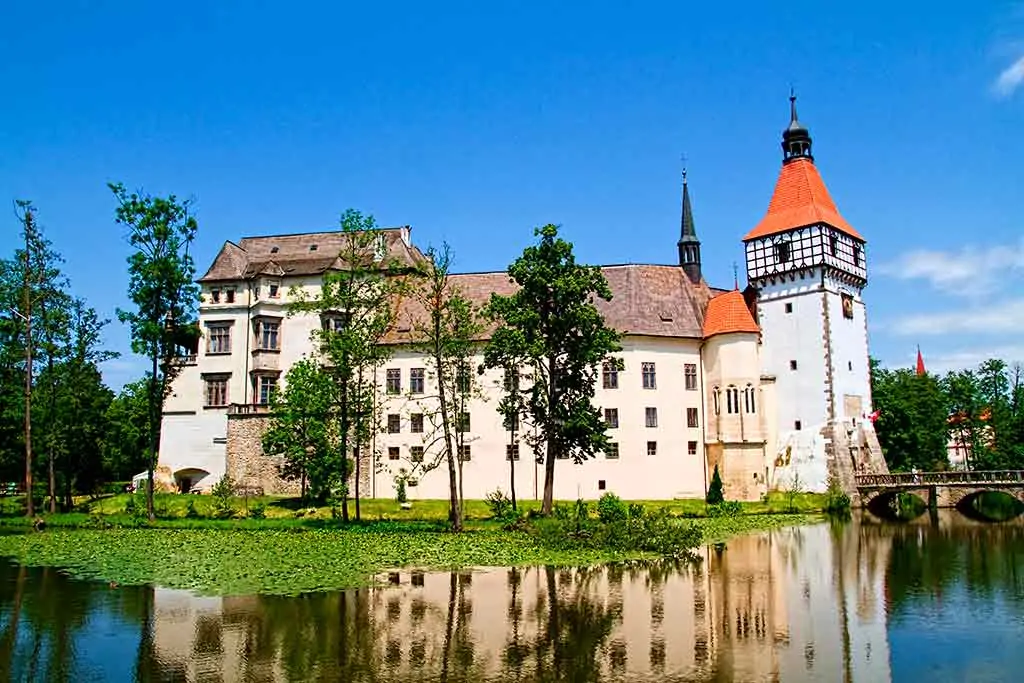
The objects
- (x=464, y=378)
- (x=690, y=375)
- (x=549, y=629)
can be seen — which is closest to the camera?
(x=549, y=629)

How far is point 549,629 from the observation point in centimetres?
1655

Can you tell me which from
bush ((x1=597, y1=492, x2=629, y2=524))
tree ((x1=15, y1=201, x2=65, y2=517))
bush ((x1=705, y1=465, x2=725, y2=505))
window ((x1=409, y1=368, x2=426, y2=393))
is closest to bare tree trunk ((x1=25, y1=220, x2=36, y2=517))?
tree ((x1=15, y1=201, x2=65, y2=517))

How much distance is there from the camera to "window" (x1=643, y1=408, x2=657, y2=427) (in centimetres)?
5187

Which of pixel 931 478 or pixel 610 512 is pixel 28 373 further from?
pixel 931 478

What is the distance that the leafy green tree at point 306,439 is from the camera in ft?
148

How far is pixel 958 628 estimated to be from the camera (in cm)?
1698

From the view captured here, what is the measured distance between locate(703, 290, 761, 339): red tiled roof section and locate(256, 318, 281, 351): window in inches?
1127

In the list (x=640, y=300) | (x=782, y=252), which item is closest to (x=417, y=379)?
(x=640, y=300)

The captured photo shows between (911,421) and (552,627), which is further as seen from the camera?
(911,421)

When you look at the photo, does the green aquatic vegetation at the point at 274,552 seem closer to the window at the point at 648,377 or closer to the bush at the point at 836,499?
the bush at the point at 836,499

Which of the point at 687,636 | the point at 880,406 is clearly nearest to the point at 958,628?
the point at 687,636

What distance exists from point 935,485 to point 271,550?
3979 centimetres

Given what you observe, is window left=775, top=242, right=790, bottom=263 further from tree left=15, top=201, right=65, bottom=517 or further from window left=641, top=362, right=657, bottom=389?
tree left=15, top=201, right=65, bottom=517

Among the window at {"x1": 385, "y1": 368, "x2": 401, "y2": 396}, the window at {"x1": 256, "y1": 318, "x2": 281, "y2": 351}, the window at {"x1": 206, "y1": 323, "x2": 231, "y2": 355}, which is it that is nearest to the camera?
the window at {"x1": 385, "y1": 368, "x2": 401, "y2": 396}
